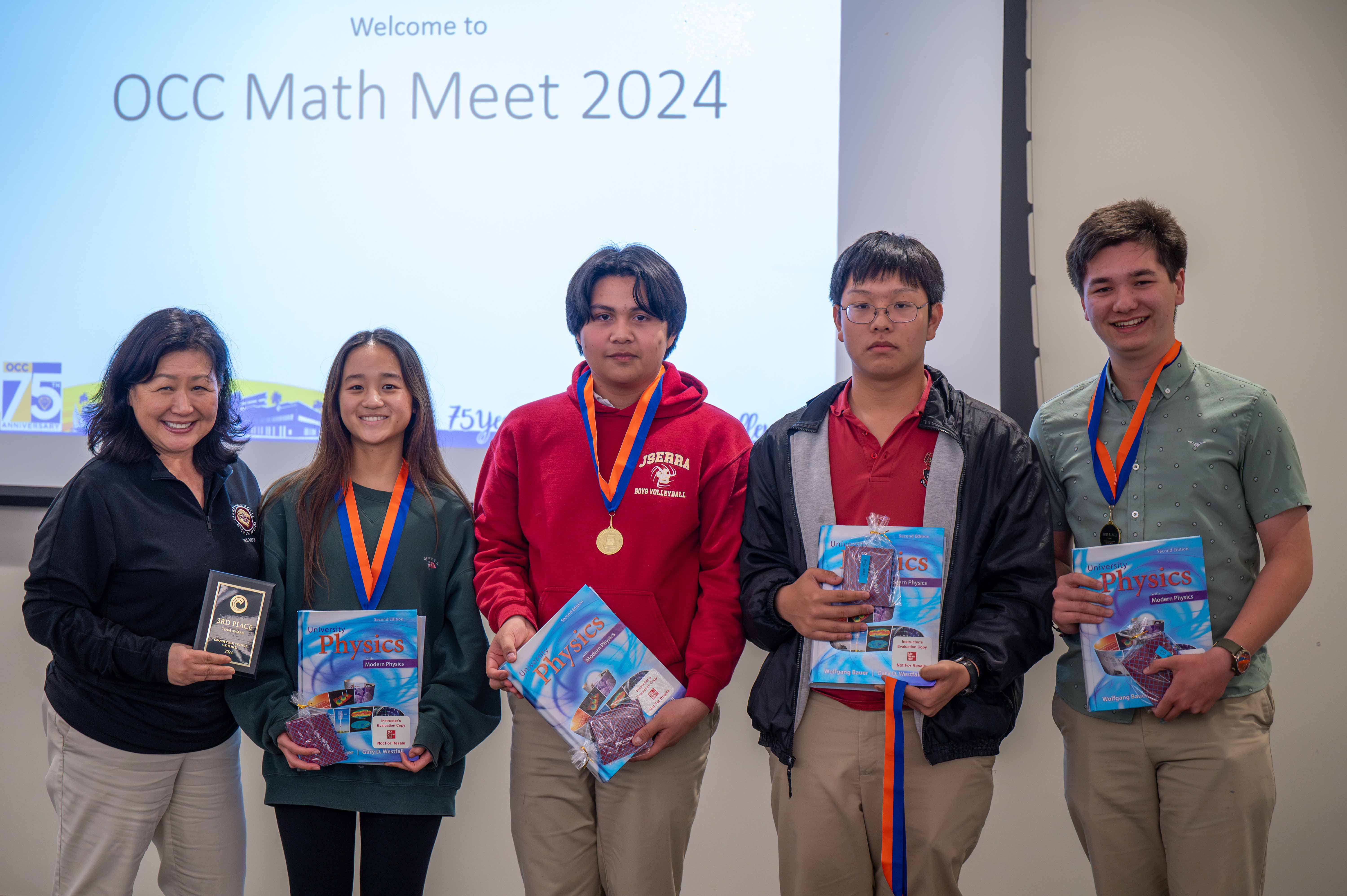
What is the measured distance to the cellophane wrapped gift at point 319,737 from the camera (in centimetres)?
190

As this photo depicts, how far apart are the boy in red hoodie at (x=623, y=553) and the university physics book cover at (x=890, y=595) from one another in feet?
1.01

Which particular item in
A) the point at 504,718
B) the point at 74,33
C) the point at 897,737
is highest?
the point at 74,33

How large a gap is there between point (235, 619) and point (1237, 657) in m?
2.20

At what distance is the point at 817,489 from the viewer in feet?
5.90

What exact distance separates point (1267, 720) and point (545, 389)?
2.18 meters

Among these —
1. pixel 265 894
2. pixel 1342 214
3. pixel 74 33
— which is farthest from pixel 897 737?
pixel 74 33

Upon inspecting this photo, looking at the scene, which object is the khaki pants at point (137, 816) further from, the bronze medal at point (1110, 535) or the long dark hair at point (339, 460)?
the bronze medal at point (1110, 535)

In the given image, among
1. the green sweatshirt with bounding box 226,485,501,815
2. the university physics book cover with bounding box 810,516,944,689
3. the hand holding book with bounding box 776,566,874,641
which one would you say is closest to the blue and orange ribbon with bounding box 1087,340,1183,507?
the university physics book cover with bounding box 810,516,944,689

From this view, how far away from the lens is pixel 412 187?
287 cm

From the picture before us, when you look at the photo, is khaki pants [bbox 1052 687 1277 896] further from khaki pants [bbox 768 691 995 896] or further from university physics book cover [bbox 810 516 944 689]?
university physics book cover [bbox 810 516 944 689]

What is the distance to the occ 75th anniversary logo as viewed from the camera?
10.0 ft

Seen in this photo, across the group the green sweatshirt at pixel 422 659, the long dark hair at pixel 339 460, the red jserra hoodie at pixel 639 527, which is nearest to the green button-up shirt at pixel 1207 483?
the red jserra hoodie at pixel 639 527

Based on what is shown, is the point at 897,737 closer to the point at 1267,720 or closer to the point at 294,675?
the point at 1267,720

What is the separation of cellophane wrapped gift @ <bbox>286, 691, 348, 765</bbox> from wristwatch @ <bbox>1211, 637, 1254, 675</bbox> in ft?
6.40
